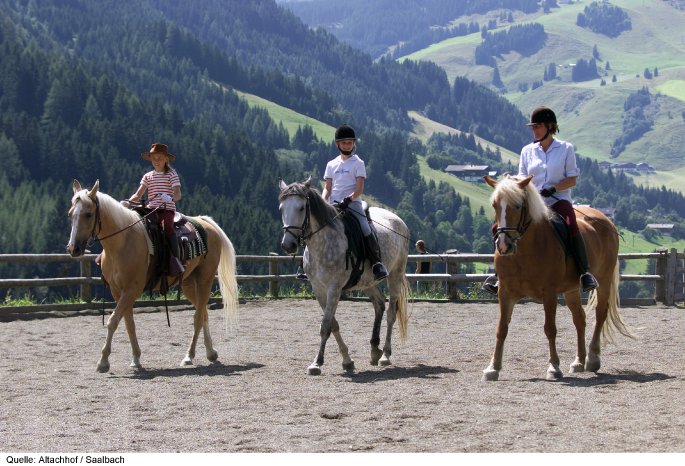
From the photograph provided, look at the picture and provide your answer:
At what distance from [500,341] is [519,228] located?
4.62 feet

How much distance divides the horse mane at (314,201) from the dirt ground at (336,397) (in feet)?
6.61

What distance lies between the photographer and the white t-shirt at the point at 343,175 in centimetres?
1453

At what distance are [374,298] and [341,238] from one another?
185cm

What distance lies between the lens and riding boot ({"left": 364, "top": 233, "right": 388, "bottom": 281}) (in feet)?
47.4


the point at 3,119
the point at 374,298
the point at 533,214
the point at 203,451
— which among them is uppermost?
the point at 3,119

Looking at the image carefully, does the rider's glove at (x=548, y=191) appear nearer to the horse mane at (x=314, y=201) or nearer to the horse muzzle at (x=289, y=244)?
the horse mane at (x=314, y=201)

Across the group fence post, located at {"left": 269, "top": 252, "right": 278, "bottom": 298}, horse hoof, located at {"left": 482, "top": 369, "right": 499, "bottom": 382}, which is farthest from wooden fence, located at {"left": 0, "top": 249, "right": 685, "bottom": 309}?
horse hoof, located at {"left": 482, "top": 369, "right": 499, "bottom": 382}

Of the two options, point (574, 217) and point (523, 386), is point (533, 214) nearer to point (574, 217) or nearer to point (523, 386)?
point (574, 217)

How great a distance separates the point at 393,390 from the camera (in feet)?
39.2

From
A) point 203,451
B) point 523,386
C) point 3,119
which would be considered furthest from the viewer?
point 3,119

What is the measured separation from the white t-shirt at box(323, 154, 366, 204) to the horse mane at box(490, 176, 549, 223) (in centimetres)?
259

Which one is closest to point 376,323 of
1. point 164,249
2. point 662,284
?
point 164,249
